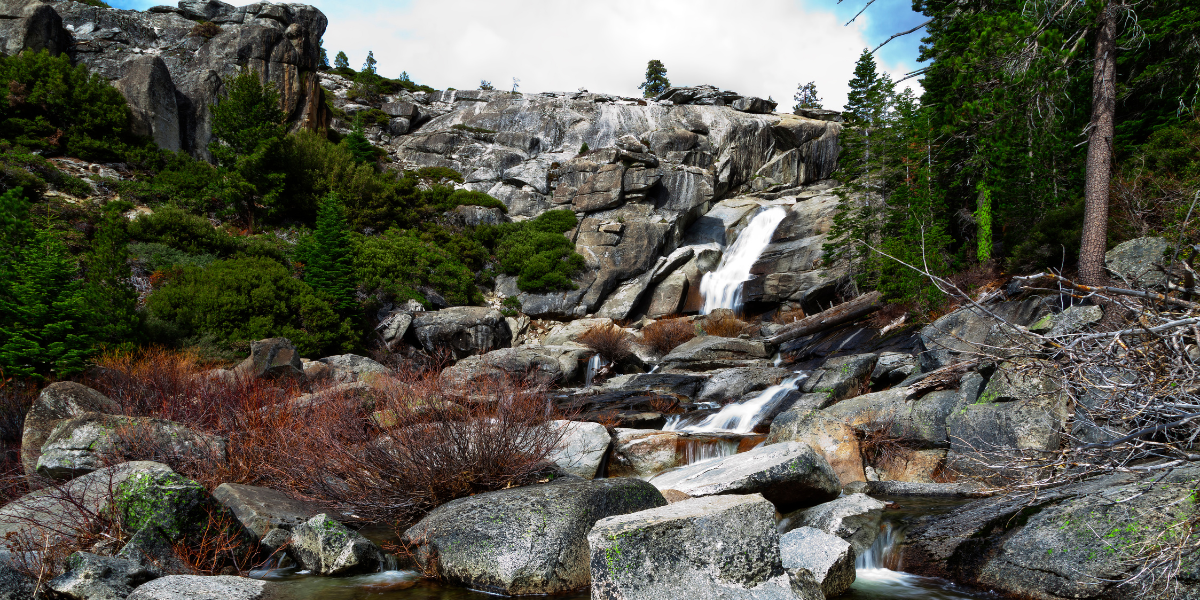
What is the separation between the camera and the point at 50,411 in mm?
8016

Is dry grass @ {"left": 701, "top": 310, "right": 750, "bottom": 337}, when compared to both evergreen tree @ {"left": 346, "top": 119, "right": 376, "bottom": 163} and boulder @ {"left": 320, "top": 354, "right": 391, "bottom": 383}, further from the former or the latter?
evergreen tree @ {"left": 346, "top": 119, "right": 376, "bottom": 163}

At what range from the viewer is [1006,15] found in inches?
470

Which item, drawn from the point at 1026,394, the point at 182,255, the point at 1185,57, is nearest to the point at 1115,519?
the point at 1026,394

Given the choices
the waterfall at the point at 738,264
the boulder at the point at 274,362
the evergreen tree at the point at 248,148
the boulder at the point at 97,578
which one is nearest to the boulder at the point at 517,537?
the boulder at the point at 97,578

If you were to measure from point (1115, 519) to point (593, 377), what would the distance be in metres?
16.7

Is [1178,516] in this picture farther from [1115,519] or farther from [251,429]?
[251,429]

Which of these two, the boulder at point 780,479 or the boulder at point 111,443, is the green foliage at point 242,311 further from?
the boulder at point 780,479

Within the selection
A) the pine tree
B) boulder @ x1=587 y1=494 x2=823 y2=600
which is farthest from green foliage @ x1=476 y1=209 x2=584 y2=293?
boulder @ x1=587 y1=494 x2=823 y2=600

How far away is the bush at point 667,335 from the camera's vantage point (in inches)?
919

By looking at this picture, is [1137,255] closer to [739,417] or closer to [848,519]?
[739,417]

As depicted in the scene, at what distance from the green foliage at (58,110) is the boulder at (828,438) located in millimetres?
30275

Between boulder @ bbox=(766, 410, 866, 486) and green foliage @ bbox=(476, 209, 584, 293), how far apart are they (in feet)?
65.6

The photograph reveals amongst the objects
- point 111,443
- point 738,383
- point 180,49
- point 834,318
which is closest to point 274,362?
point 111,443

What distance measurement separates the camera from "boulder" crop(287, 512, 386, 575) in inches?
233
